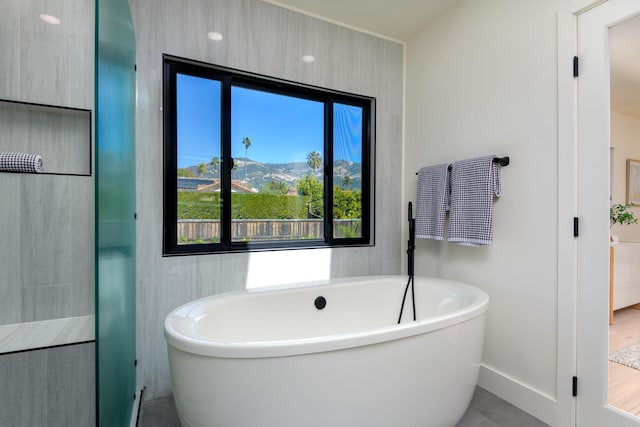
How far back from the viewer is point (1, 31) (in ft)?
4.71

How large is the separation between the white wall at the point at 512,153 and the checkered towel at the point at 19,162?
8.16ft

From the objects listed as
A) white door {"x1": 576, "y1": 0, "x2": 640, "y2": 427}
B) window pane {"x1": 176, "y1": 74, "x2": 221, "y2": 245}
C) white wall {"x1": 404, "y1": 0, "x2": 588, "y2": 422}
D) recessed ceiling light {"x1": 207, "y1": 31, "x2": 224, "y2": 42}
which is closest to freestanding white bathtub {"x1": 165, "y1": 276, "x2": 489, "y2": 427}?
white wall {"x1": 404, "y1": 0, "x2": 588, "y2": 422}

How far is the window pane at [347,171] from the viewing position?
8.94 ft

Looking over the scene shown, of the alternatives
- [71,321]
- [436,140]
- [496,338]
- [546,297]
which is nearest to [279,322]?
[71,321]

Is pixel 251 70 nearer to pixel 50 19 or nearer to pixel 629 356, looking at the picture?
pixel 50 19

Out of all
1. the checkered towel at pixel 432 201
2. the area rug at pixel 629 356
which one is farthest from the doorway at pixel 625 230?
the checkered towel at pixel 432 201

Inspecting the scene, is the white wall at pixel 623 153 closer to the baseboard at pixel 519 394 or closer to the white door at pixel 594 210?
the white door at pixel 594 210

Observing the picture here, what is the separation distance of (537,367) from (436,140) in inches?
66.1

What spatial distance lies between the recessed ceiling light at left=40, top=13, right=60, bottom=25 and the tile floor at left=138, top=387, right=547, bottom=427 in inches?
83.1

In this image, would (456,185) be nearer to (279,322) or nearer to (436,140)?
(436,140)

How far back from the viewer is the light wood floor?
1.46 metres

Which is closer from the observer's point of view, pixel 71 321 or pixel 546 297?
pixel 71 321

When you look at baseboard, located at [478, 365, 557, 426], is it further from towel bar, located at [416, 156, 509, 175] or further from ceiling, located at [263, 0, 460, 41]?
ceiling, located at [263, 0, 460, 41]

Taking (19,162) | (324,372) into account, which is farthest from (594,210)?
(19,162)
